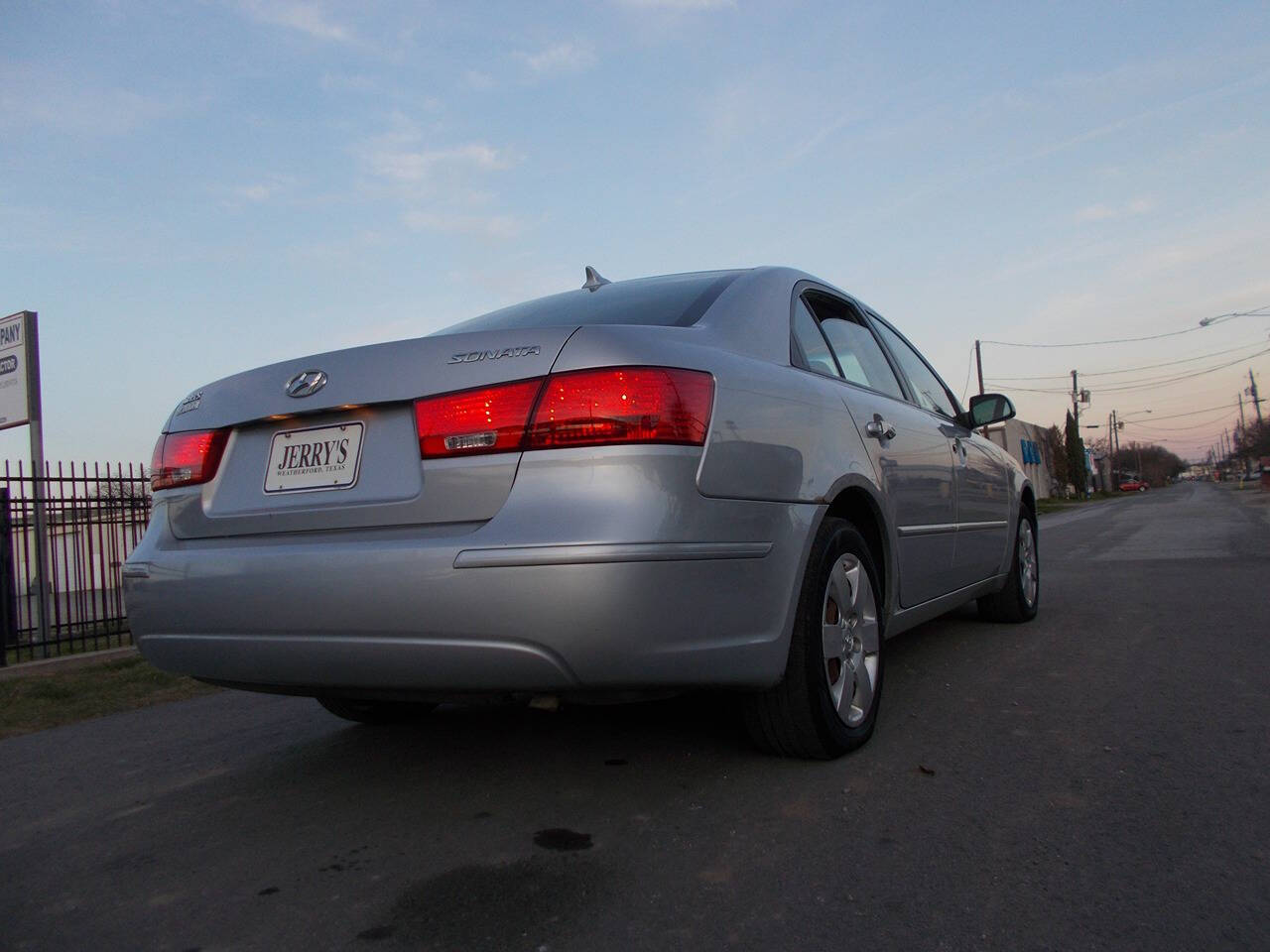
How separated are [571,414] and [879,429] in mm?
1554

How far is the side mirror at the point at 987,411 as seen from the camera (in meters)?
5.15

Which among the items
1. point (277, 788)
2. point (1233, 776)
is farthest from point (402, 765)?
point (1233, 776)

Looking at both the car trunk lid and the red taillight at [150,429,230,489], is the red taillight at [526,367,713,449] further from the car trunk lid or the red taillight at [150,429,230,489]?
the red taillight at [150,429,230,489]

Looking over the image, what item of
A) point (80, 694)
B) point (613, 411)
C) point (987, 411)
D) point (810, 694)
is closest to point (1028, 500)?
point (987, 411)

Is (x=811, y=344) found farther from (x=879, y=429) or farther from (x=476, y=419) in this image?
(x=476, y=419)

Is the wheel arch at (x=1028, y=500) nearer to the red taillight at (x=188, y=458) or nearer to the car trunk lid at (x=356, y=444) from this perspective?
the car trunk lid at (x=356, y=444)

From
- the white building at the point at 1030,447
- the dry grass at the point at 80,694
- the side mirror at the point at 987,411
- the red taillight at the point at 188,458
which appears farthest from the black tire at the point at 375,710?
the white building at the point at 1030,447

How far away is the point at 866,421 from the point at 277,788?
2305 millimetres

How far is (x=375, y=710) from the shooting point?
144 inches

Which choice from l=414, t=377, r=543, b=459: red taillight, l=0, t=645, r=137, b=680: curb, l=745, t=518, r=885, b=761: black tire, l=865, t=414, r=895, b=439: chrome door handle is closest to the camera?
l=414, t=377, r=543, b=459: red taillight

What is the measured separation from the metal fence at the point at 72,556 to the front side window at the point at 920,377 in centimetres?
581

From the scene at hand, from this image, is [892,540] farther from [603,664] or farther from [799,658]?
[603,664]

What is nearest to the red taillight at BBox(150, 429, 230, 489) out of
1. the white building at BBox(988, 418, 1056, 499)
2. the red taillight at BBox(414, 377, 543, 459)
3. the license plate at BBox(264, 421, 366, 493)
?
the license plate at BBox(264, 421, 366, 493)

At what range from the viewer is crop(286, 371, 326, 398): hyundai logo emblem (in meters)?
2.58
